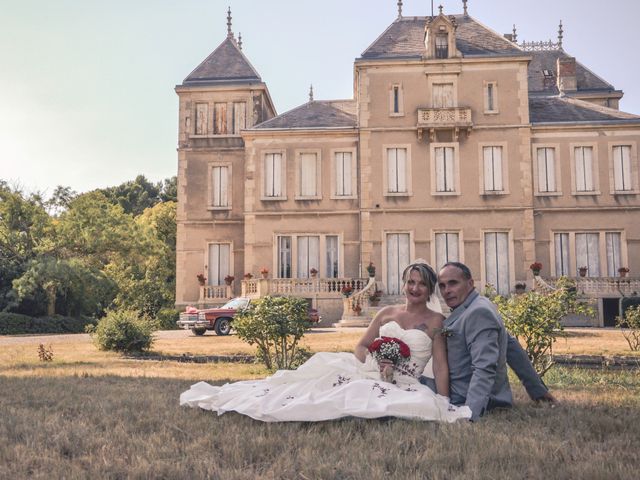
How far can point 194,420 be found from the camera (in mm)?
5184

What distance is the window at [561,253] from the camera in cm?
2597

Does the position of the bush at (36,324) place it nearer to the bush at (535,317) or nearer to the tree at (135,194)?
the bush at (535,317)

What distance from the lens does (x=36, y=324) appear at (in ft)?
80.8

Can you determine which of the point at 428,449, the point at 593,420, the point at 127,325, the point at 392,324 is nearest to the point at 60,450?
the point at 428,449

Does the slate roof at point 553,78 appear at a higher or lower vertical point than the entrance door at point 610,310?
higher

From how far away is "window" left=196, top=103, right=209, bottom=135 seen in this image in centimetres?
2922

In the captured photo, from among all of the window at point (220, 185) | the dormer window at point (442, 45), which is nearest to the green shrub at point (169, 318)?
the window at point (220, 185)

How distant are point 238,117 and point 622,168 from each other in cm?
1637

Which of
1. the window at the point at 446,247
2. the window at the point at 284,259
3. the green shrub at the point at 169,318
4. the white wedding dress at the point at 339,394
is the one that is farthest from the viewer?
the green shrub at the point at 169,318

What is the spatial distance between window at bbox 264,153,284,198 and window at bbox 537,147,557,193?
34.6 feet

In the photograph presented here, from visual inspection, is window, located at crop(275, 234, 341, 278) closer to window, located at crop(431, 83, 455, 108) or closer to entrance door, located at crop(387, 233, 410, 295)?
entrance door, located at crop(387, 233, 410, 295)

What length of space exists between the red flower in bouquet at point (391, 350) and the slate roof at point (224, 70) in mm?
25418

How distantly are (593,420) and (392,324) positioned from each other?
1773mm

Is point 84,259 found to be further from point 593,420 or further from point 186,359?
point 593,420
